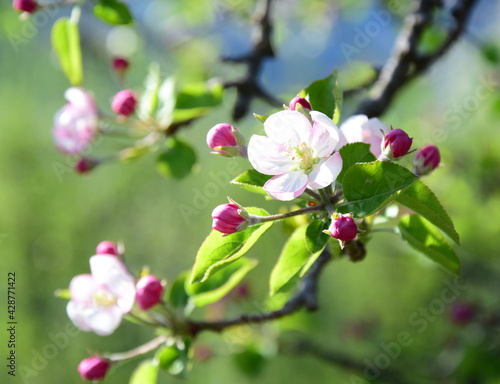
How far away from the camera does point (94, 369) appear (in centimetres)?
108

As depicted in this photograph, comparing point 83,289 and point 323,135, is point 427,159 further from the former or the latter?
point 83,289

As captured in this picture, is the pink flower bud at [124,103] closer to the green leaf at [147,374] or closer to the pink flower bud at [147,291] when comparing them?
the pink flower bud at [147,291]

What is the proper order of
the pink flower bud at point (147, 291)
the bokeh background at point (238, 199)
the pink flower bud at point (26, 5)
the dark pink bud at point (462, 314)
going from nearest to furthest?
1. the pink flower bud at point (147, 291)
2. the pink flower bud at point (26, 5)
3. the dark pink bud at point (462, 314)
4. the bokeh background at point (238, 199)

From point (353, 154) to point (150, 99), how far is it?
706 millimetres

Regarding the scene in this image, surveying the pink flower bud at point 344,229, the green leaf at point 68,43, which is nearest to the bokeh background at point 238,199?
the green leaf at point 68,43

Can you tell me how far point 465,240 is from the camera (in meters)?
2.14

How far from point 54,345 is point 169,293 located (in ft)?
9.25

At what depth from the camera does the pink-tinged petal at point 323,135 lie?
779 millimetres

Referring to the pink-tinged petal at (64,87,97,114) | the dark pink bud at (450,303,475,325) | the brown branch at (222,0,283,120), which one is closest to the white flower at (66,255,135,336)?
the pink-tinged petal at (64,87,97,114)

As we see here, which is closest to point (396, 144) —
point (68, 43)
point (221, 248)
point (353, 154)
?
point (353, 154)

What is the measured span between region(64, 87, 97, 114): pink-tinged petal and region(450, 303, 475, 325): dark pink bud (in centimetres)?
135

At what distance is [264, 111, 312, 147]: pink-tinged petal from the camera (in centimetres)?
79

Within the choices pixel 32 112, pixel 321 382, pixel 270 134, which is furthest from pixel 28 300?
pixel 270 134

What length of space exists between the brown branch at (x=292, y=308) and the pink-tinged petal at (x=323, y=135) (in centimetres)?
32
